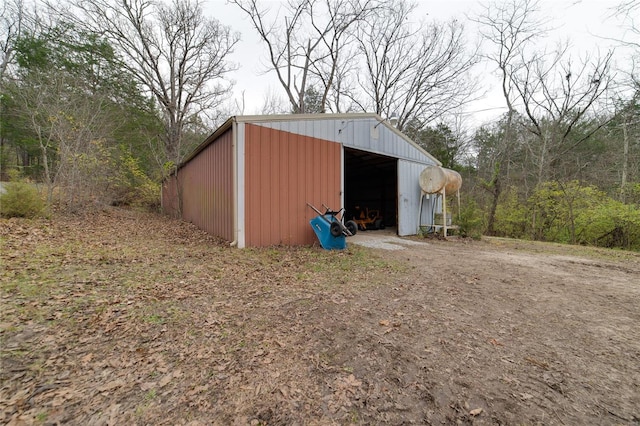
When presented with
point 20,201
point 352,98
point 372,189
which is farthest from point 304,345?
point 352,98

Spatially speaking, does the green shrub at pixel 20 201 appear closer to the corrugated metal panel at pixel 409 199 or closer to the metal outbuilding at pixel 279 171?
the metal outbuilding at pixel 279 171

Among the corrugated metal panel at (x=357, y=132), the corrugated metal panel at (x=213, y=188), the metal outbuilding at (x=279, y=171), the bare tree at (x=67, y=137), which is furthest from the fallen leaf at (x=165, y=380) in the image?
the bare tree at (x=67, y=137)

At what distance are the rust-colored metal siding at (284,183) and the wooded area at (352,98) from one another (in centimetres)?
539

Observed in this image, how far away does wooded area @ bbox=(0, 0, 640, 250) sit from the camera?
885 centimetres

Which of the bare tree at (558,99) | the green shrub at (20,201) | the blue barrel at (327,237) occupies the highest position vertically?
the bare tree at (558,99)

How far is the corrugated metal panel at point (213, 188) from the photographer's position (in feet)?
19.4

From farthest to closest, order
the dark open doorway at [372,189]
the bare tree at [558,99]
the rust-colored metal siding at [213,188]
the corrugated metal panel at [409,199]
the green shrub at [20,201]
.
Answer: the bare tree at [558,99]
the dark open doorway at [372,189]
the corrugated metal panel at [409,199]
the rust-colored metal siding at [213,188]
the green shrub at [20,201]

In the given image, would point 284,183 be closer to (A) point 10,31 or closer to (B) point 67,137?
(B) point 67,137

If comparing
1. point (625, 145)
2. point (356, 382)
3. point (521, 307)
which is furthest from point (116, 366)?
point (625, 145)

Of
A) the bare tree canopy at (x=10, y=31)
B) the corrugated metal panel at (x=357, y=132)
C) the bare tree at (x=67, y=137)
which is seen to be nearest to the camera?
the corrugated metal panel at (x=357, y=132)

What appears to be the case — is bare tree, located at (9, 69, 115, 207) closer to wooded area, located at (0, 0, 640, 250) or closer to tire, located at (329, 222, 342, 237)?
wooded area, located at (0, 0, 640, 250)

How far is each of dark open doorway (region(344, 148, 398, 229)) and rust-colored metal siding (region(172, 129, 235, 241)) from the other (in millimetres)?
5447

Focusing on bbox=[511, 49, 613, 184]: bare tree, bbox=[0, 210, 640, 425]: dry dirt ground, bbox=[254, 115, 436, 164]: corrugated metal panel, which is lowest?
bbox=[0, 210, 640, 425]: dry dirt ground

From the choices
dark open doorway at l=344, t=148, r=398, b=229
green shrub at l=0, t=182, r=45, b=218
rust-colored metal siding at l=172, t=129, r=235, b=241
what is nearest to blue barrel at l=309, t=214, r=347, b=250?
rust-colored metal siding at l=172, t=129, r=235, b=241
